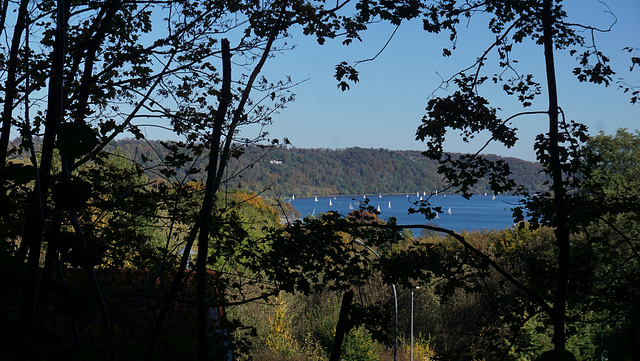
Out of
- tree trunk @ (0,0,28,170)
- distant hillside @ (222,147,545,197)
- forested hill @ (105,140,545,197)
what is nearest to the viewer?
tree trunk @ (0,0,28,170)

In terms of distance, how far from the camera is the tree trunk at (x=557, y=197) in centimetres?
511

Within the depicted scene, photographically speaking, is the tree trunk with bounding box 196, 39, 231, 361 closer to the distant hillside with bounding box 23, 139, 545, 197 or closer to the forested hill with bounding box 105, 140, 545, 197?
the forested hill with bounding box 105, 140, 545, 197

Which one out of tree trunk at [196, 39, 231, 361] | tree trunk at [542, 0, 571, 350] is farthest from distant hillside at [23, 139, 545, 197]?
tree trunk at [196, 39, 231, 361]

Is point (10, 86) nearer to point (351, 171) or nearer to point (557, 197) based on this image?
point (557, 197)

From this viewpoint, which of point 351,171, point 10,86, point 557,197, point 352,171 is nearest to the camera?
point 10,86

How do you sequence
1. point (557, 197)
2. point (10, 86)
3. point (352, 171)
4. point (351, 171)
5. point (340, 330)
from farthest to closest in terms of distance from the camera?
point (352, 171)
point (351, 171)
point (557, 197)
point (10, 86)
point (340, 330)

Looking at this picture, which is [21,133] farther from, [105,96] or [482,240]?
[482,240]

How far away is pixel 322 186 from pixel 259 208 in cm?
4934

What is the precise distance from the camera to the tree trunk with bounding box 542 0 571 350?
5105mm

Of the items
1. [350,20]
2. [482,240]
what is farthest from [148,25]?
[482,240]

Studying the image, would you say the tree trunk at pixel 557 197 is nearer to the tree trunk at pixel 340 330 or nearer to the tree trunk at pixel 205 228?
the tree trunk at pixel 340 330

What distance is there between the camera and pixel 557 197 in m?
5.59

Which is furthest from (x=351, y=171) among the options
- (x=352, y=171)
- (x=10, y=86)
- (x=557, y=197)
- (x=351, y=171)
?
(x=10, y=86)

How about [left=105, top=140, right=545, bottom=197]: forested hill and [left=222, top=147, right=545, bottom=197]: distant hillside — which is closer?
[left=105, top=140, right=545, bottom=197]: forested hill
